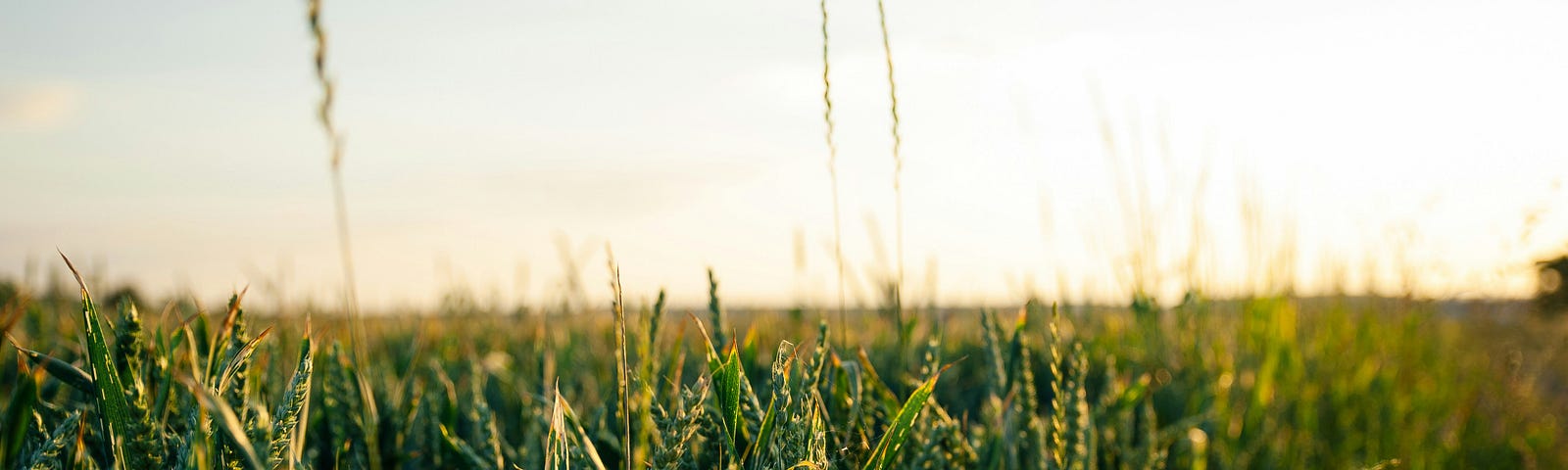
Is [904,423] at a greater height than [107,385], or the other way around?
[107,385]

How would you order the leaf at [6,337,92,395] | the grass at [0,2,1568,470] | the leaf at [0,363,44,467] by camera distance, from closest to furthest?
the leaf at [0,363,44,467] < the grass at [0,2,1568,470] < the leaf at [6,337,92,395]

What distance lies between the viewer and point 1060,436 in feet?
3.86

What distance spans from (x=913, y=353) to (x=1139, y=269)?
944 mm

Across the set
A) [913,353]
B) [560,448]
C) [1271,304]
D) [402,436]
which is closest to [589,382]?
[402,436]

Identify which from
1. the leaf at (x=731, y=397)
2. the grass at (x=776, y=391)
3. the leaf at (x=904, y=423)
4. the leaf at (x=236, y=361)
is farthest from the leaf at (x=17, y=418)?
the leaf at (x=904, y=423)

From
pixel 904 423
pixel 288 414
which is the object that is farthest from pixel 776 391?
pixel 288 414

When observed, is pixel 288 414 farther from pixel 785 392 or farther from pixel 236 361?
pixel 785 392

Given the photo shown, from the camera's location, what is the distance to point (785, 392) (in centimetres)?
91

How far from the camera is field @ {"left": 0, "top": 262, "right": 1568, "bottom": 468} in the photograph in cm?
95

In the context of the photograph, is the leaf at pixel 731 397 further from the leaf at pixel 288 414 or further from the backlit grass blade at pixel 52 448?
the backlit grass blade at pixel 52 448

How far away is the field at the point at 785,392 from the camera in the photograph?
95 cm

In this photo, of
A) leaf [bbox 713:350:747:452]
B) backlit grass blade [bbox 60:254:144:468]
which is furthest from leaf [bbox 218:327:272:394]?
leaf [bbox 713:350:747:452]

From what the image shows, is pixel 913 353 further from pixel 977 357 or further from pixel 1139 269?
pixel 1139 269

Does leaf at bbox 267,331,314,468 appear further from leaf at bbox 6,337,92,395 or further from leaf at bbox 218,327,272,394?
leaf at bbox 6,337,92,395
